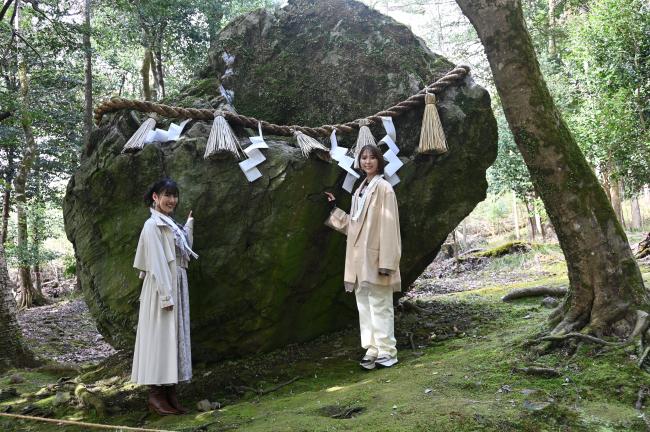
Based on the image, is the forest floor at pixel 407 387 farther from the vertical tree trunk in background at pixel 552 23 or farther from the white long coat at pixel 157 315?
the vertical tree trunk in background at pixel 552 23

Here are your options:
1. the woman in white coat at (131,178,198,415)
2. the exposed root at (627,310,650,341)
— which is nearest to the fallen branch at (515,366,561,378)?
the exposed root at (627,310,650,341)

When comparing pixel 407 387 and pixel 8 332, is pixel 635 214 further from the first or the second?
pixel 8 332

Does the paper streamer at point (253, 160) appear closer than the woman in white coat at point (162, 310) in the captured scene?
No

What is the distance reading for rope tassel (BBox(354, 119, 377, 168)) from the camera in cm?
457

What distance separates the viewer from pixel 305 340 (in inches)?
198

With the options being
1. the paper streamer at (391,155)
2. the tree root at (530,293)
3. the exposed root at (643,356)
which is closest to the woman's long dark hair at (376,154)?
the paper streamer at (391,155)

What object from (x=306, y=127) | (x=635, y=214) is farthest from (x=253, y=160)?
(x=635, y=214)

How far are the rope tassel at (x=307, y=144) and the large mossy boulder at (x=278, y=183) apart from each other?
0.08 metres

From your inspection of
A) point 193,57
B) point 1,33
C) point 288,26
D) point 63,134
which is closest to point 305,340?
point 288,26

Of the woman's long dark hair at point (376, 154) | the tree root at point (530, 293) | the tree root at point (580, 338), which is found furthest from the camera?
the tree root at point (530, 293)

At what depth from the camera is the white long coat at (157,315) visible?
362 centimetres

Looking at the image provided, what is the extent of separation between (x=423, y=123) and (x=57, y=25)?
735cm

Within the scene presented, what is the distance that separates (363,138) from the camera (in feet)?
15.3

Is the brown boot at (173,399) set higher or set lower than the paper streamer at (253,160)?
lower
